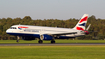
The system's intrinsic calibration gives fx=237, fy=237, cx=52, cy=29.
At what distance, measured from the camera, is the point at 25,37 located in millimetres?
59375

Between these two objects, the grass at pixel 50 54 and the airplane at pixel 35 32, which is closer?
Result: the grass at pixel 50 54

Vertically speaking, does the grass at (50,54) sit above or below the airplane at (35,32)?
below

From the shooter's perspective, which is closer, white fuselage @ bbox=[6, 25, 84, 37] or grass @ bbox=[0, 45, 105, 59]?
grass @ bbox=[0, 45, 105, 59]

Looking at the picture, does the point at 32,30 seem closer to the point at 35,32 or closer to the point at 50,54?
the point at 35,32

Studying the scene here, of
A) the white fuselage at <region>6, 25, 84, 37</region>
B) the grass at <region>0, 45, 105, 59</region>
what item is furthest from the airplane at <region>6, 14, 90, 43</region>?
the grass at <region>0, 45, 105, 59</region>

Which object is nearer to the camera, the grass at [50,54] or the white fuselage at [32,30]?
the grass at [50,54]

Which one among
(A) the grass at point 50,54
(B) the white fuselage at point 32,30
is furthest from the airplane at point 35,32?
(A) the grass at point 50,54

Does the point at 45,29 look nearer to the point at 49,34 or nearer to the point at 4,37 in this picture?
the point at 49,34

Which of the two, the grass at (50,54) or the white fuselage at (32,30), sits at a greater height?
the white fuselage at (32,30)

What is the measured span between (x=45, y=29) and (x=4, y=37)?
47.8m

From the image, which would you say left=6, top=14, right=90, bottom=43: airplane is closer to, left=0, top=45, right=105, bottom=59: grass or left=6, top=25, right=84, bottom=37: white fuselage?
left=6, top=25, right=84, bottom=37: white fuselage

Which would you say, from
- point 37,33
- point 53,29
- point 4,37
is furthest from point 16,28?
point 4,37

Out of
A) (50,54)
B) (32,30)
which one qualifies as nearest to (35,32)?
(32,30)

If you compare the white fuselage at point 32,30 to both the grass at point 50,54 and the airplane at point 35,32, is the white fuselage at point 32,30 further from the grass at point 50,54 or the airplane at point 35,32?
the grass at point 50,54
